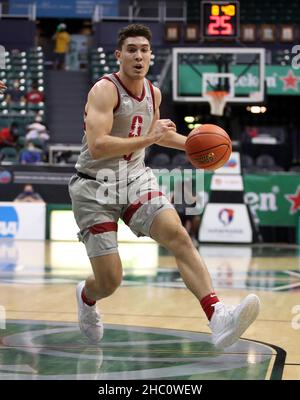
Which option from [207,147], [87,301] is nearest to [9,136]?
[87,301]

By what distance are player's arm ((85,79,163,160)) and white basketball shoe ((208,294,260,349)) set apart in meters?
1.15

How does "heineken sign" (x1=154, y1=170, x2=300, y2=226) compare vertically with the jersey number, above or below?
below

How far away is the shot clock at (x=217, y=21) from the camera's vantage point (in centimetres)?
1684

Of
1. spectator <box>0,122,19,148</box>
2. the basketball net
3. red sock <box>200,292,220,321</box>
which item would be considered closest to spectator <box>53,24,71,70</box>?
spectator <box>0,122,19,148</box>

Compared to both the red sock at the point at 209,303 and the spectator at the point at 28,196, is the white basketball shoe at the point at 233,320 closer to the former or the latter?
the red sock at the point at 209,303

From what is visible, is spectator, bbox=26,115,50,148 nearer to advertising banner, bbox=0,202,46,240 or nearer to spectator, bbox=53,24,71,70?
advertising banner, bbox=0,202,46,240

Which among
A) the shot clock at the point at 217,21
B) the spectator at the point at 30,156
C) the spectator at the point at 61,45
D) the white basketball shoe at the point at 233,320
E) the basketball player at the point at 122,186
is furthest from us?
the spectator at the point at 61,45

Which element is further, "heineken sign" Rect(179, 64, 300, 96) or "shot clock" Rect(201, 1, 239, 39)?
"heineken sign" Rect(179, 64, 300, 96)

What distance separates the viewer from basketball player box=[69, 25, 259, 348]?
5.52m

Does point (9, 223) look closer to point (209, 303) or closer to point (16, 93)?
point (16, 93)

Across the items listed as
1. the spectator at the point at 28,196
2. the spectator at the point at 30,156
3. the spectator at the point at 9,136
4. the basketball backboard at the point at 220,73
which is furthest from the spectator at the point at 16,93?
the spectator at the point at 28,196

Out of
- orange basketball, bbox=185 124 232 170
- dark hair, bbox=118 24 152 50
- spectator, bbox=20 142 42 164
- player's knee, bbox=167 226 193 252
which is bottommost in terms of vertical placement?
spectator, bbox=20 142 42 164
